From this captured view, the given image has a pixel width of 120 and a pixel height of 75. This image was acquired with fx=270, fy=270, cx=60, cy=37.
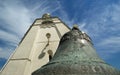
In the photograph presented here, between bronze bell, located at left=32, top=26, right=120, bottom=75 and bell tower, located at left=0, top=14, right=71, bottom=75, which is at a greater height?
bell tower, located at left=0, top=14, right=71, bottom=75

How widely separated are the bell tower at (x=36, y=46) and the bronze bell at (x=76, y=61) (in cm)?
823

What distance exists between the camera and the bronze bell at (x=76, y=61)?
289cm

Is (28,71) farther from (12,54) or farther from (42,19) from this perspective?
(42,19)

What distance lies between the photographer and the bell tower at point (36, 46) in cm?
1208

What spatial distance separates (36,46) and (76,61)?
10386mm

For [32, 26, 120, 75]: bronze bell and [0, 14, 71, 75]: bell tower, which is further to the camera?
[0, 14, 71, 75]: bell tower

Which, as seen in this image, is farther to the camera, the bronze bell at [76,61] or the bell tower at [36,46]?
the bell tower at [36,46]

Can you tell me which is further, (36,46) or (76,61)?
(36,46)

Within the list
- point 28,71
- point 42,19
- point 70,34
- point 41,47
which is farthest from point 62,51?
point 42,19

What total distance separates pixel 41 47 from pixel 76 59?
33.1 ft

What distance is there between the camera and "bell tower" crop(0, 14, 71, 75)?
12.1 m

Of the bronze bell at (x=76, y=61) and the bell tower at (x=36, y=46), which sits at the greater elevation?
the bell tower at (x=36, y=46)

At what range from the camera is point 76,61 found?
302cm

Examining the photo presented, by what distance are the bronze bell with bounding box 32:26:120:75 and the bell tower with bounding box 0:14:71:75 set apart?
27.0 ft
